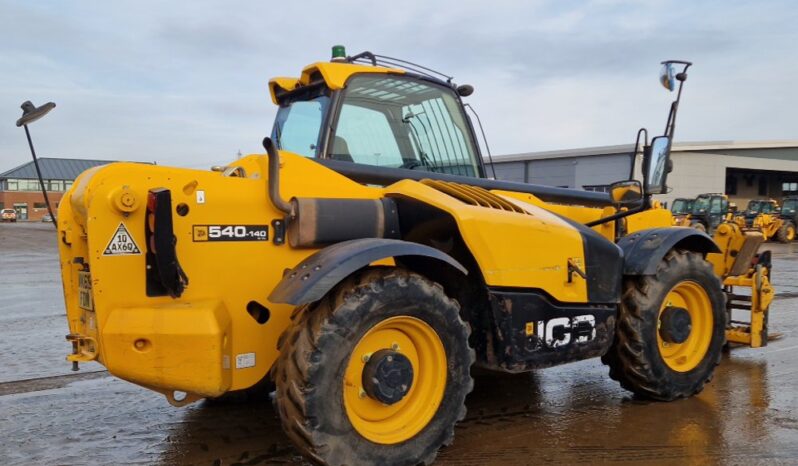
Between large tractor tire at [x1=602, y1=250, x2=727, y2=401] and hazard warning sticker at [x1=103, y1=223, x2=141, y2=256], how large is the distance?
3202 millimetres

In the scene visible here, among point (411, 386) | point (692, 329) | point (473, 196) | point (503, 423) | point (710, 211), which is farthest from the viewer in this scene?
point (710, 211)

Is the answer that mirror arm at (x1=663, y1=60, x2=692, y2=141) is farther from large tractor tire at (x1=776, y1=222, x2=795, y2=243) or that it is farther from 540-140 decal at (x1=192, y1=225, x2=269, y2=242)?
large tractor tire at (x1=776, y1=222, x2=795, y2=243)

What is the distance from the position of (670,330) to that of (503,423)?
4.55 feet

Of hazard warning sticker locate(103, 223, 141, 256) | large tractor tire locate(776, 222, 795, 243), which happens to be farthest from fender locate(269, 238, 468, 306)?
large tractor tire locate(776, 222, 795, 243)

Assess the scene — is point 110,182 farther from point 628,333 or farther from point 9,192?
point 9,192

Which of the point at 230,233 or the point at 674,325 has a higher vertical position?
the point at 230,233

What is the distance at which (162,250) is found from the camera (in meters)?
3.16

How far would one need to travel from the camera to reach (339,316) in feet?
10.4

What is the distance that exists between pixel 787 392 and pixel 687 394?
93cm

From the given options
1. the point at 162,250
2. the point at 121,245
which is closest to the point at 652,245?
the point at 162,250

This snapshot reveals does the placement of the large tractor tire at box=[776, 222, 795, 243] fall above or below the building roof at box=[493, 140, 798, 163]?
below

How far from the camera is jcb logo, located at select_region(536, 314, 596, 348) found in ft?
13.2

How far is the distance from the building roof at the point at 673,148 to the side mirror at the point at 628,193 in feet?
104

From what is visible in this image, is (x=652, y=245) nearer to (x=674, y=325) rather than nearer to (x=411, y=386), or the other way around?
(x=674, y=325)
